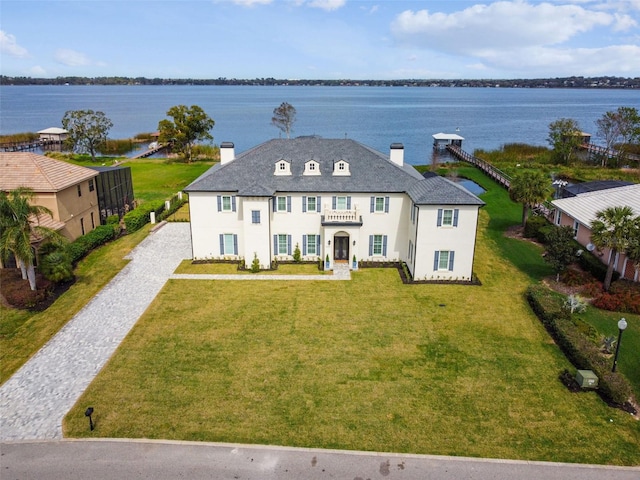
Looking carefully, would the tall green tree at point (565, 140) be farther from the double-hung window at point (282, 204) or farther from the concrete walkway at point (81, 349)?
the double-hung window at point (282, 204)

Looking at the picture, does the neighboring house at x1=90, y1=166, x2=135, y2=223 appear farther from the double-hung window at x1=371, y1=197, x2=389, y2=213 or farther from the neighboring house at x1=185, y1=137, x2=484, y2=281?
the double-hung window at x1=371, y1=197, x2=389, y2=213

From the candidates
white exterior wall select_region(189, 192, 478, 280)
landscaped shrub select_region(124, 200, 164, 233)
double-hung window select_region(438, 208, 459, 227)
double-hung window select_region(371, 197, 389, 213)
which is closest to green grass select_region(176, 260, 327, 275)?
white exterior wall select_region(189, 192, 478, 280)

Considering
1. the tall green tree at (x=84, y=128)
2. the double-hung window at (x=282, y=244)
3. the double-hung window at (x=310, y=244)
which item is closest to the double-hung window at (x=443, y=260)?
the double-hung window at (x=310, y=244)

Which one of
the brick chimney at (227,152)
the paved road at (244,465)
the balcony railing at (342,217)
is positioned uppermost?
the brick chimney at (227,152)

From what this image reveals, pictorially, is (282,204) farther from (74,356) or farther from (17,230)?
(74,356)

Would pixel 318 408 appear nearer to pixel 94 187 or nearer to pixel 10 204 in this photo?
pixel 10 204
